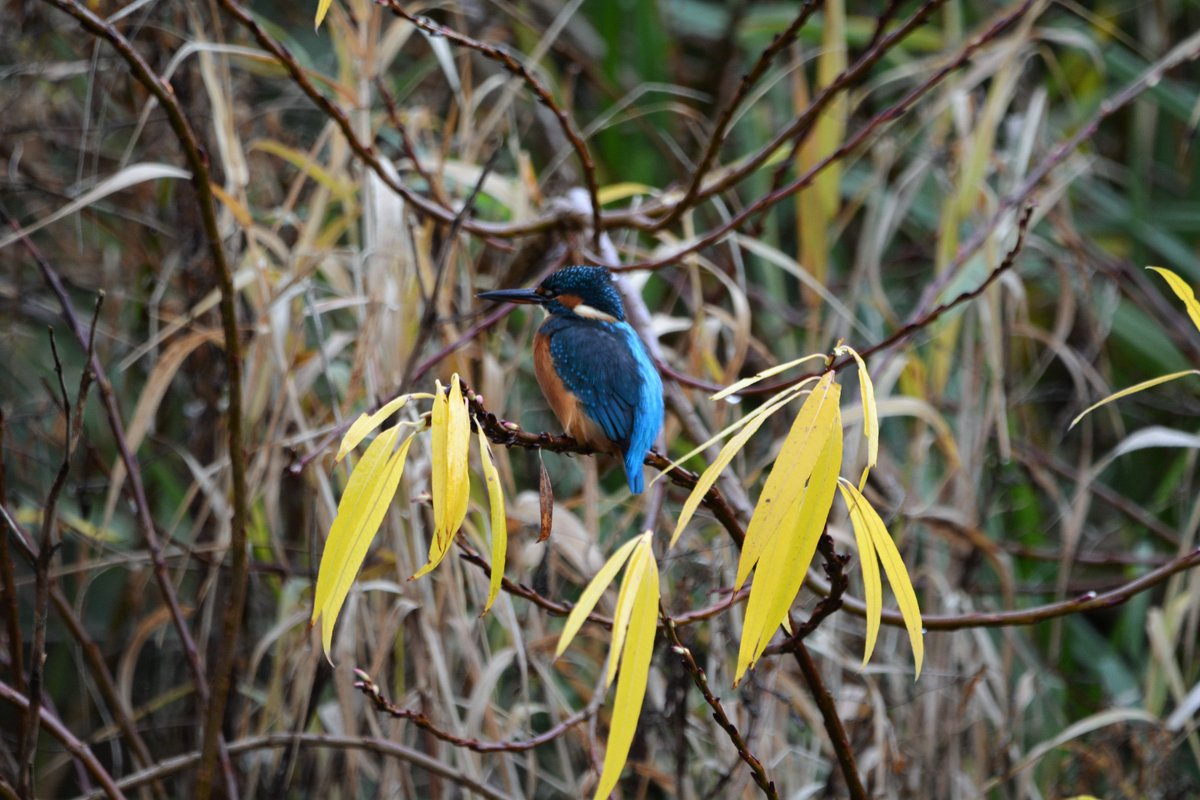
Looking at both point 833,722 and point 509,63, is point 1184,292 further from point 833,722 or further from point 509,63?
point 509,63

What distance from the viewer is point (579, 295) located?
6.72 feet

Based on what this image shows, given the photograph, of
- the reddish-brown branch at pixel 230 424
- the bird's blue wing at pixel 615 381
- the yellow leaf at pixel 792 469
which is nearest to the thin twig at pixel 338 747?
the reddish-brown branch at pixel 230 424

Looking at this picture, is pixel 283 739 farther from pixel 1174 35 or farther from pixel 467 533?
pixel 1174 35

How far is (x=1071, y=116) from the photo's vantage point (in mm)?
3379

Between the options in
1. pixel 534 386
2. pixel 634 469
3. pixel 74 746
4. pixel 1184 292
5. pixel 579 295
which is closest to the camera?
pixel 1184 292

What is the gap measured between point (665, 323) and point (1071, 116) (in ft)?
6.11

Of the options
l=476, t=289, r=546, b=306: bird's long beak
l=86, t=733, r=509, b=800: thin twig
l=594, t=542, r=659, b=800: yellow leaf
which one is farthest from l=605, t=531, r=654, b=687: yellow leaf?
l=476, t=289, r=546, b=306: bird's long beak

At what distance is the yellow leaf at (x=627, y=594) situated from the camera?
78cm

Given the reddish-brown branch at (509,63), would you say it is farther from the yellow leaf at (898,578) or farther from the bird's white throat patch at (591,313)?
the yellow leaf at (898,578)

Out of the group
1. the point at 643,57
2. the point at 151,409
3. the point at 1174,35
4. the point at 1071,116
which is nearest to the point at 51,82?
the point at 151,409

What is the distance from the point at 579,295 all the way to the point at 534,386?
2.97ft

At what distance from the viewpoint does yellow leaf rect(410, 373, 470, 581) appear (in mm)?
837

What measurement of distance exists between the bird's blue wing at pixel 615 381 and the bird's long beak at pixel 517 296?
69mm

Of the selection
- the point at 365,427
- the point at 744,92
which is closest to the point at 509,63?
the point at 744,92
